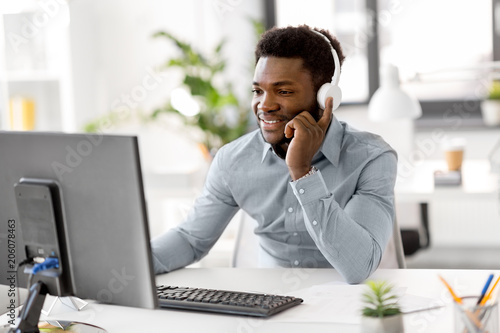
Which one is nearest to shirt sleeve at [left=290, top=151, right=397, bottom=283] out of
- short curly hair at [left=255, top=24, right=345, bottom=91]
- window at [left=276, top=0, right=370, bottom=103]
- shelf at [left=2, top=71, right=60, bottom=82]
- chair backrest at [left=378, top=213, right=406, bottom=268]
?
chair backrest at [left=378, top=213, right=406, bottom=268]

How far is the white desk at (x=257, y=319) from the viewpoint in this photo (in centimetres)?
130

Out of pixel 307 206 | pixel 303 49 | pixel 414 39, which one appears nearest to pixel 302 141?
pixel 307 206

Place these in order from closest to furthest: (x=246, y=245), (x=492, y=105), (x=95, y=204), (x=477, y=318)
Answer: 1. (x=477, y=318)
2. (x=95, y=204)
3. (x=246, y=245)
4. (x=492, y=105)

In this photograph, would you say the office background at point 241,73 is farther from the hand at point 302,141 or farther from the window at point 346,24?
the hand at point 302,141

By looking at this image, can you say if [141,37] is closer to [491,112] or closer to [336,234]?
[491,112]

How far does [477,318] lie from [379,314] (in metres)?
0.15

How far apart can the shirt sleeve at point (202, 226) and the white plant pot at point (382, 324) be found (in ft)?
2.36

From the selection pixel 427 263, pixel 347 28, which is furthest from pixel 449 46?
pixel 427 263

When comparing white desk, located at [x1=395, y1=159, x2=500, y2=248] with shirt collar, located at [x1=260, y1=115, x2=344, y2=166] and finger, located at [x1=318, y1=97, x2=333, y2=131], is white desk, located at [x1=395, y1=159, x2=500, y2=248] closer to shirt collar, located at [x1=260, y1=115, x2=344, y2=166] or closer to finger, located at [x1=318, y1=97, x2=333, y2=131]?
shirt collar, located at [x1=260, y1=115, x2=344, y2=166]

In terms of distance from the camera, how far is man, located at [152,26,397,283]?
164 centimetres

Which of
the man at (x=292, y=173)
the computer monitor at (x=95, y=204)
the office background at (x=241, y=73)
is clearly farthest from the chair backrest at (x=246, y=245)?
the office background at (x=241, y=73)

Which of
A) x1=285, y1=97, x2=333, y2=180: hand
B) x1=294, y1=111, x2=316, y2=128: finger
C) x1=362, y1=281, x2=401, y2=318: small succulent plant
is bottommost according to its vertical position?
x1=362, y1=281, x2=401, y2=318: small succulent plant

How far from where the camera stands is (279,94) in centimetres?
177

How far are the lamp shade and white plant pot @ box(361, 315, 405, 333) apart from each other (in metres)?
2.14
